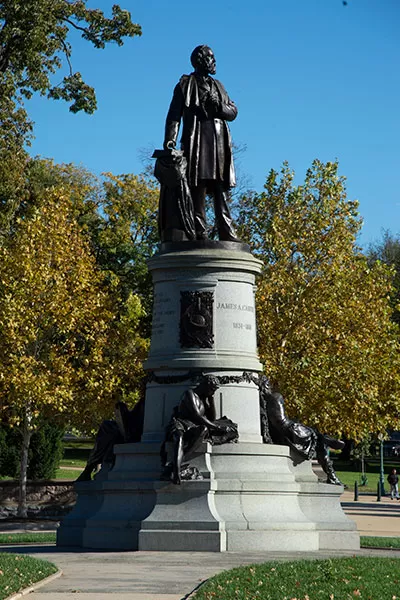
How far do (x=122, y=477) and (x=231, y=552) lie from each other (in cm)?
274

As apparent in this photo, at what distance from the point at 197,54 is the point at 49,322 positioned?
46.1 feet

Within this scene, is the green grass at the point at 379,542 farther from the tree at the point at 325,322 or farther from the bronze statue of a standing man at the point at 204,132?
the tree at the point at 325,322

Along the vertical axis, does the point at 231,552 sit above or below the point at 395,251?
below

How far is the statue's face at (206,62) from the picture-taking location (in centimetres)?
2138

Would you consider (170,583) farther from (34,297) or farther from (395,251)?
(395,251)

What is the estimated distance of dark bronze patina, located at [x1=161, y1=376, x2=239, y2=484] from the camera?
696 inches

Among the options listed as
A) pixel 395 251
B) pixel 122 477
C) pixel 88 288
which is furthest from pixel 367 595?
pixel 395 251

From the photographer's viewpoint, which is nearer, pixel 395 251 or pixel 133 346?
pixel 133 346

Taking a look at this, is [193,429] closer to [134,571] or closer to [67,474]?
[134,571]

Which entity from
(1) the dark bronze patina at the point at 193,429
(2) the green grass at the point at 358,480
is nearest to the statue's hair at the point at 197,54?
(1) the dark bronze patina at the point at 193,429

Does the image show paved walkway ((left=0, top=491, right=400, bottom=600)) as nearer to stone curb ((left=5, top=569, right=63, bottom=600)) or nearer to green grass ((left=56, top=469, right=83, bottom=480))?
stone curb ((left=5, top=569, right=63, bottom=600))

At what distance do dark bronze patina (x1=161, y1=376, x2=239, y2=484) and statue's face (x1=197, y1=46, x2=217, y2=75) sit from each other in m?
6.25

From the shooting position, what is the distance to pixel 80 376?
108ft

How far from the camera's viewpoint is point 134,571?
1409 centimetres
